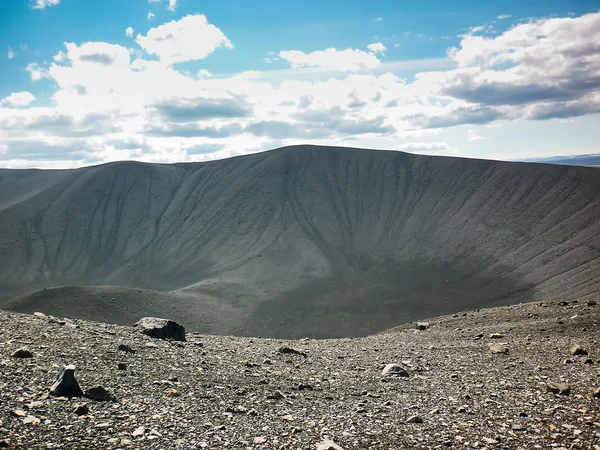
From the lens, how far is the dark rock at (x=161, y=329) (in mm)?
20109

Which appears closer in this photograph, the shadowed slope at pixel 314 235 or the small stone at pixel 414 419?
the small stone at pixel 414 419

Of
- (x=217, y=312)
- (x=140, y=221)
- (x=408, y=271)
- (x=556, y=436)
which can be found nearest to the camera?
(x=556, y=436)

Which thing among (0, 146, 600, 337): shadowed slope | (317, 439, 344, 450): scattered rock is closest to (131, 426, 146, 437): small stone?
(317, 439, 344, 450): scattered rock

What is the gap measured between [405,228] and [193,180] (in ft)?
266

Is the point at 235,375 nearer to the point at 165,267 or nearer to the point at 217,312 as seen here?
the point at 217,312

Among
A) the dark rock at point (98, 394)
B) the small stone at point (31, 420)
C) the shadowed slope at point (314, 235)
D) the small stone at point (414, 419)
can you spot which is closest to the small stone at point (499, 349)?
the small stone at point (414, 419)

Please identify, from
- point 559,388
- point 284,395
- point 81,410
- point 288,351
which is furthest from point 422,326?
point 81,410

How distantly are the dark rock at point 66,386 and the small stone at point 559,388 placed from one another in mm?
11919

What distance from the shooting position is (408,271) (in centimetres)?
10856

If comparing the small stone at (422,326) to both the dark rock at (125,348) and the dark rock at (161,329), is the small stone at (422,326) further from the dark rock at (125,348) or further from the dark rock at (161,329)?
the dark rock at (125,348)

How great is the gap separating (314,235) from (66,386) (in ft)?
393

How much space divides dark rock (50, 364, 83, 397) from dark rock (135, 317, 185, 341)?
29.9 ft

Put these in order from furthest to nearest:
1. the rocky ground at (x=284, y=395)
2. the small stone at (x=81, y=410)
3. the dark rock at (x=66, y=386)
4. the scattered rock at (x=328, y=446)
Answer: the dark rock at (x=66, y=386), the small stone at (x=81, y=410), the rocky ground at (x=284, y=395), the scattered rock at (x=328, y=446)

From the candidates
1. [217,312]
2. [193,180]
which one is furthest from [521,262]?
[193,180]
